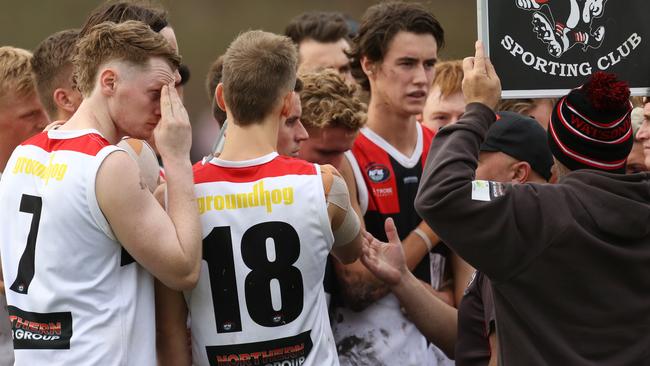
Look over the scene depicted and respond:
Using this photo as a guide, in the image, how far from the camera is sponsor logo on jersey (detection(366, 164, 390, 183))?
484 cm

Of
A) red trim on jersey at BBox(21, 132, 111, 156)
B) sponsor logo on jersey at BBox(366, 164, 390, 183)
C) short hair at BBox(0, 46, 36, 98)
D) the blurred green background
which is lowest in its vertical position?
sponsor logo on jersey at BBox(366, 164, 390, 183)

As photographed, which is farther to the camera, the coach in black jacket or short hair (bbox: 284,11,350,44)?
short hair (bbox: 284,11,350,44)

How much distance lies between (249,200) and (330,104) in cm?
118

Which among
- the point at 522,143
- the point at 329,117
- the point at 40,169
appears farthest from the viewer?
the point at 329,117

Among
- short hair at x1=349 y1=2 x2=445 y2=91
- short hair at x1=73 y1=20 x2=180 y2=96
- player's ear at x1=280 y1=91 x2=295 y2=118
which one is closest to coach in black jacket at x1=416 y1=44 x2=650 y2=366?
player's ear at x1=280 y1=91 x2=295 y2=118

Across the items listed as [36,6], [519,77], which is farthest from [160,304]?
[36,6]

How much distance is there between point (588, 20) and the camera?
3.79m

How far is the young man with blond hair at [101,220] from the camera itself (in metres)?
3.25

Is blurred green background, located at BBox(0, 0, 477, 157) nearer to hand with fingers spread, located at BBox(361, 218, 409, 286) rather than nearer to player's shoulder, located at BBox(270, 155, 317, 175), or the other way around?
hand with fingers spread, located at BBox(361, 218, 409, 286)

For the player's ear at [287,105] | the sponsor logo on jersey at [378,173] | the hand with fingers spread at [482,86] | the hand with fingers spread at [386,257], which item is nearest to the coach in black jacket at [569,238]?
the hand with fingers spread at [482,86]

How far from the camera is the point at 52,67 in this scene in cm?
410

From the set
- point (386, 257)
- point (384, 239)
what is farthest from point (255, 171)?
point (384, 239)

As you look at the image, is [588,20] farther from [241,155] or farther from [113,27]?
[113,27]

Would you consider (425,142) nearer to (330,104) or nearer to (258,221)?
(330,104)
